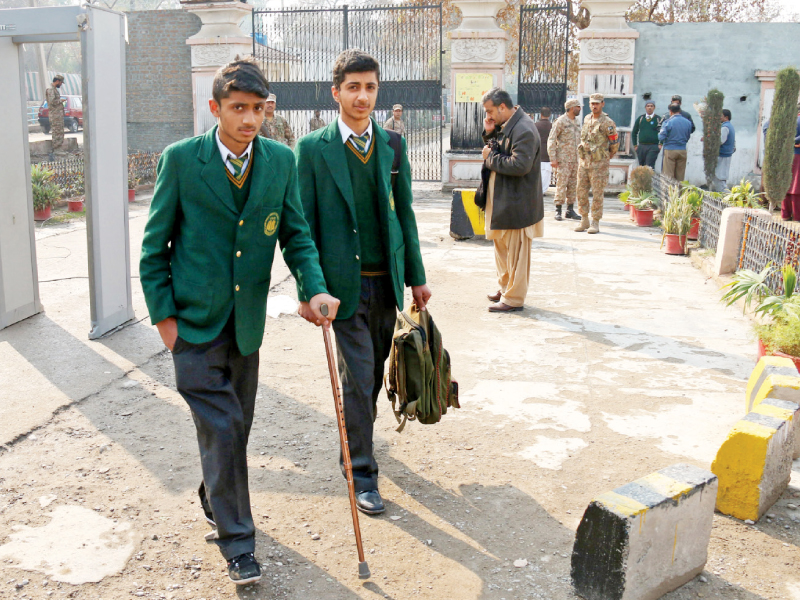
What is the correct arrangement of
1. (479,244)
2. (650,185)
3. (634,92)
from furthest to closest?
(634,92) → (650,185) → (479,244)

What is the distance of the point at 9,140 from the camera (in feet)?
21.2

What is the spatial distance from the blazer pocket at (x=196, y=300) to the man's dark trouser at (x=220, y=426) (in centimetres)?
10

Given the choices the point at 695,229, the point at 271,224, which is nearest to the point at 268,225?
the point at 271,224

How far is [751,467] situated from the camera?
3.53 m

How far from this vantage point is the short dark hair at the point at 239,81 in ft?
9.34

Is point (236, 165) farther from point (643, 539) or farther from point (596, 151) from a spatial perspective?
point (596, 151)

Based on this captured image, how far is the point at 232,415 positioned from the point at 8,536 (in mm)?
1243

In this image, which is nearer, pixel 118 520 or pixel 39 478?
pixel 118 520

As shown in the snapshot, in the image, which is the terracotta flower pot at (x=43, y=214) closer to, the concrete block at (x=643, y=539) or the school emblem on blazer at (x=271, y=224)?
the school emblem on blazer at (x=271, y=224)

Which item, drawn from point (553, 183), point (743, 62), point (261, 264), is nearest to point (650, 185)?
point (553, 183)

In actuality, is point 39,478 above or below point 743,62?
below

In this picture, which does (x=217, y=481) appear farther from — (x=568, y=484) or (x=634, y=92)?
(x=634, y=92)

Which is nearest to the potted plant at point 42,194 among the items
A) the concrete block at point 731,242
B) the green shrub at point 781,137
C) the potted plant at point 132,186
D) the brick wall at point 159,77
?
the potted plant at point 132,186

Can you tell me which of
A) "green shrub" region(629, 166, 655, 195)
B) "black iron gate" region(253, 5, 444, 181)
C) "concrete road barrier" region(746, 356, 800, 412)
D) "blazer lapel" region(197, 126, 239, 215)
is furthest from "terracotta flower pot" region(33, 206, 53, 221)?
"concrete road barrier" region(746, 356, 800, 412)
